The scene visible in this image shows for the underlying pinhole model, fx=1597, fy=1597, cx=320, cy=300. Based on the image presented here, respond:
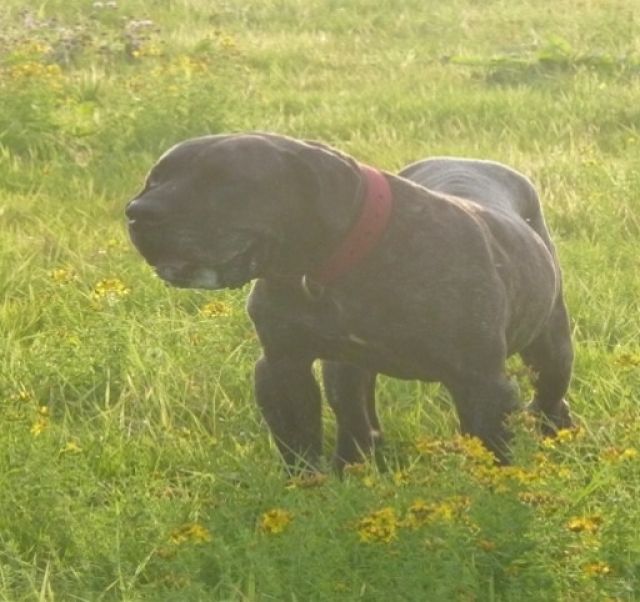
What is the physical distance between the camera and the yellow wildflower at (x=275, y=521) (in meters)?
3.53

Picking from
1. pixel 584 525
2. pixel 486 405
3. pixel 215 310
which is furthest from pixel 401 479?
pixel 215 310

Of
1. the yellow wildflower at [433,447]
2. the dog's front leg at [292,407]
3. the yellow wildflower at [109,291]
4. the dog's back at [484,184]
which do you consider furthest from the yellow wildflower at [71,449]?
the dog's back at [484,184]

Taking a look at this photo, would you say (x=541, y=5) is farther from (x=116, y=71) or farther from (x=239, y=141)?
(x=239, y=141)

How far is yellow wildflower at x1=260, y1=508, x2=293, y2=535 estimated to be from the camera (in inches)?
139

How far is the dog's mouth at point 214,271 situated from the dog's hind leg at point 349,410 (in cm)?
89

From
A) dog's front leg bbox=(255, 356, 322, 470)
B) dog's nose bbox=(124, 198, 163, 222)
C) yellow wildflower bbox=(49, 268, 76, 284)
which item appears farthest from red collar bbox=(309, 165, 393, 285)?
yellow wildflower bbox=(49, 268, 76, 284)

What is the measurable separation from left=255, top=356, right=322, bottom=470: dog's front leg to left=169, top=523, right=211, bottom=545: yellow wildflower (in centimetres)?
68

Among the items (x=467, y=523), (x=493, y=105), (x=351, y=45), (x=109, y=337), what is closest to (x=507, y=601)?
(x=467, y=523)

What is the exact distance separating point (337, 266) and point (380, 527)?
773 mm

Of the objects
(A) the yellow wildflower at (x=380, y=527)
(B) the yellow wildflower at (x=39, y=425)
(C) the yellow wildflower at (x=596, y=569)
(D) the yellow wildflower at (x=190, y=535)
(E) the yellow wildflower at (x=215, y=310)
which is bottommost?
(E) the yellow wildflower at (x=215, y=310)

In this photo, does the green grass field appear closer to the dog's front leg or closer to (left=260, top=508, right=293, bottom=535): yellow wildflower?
(left=260, top=508, right=293, bottom=535): yellow wildflower

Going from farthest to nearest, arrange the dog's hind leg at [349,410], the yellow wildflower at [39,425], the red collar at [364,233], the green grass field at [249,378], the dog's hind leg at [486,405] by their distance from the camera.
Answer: the dog's hind leg at [349,410], the yellow wildflower at [39,425], the dog's hind leg at [486,405], the red collar at [364,233], the green grass field at [249,378]

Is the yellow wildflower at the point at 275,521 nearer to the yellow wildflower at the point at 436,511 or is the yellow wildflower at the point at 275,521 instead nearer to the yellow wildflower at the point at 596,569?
the yellow wildflower at the point at 436,511

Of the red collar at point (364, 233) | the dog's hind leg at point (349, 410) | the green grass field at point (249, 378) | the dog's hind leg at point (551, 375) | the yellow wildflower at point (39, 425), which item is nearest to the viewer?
the green grass field at point (249, 378)
